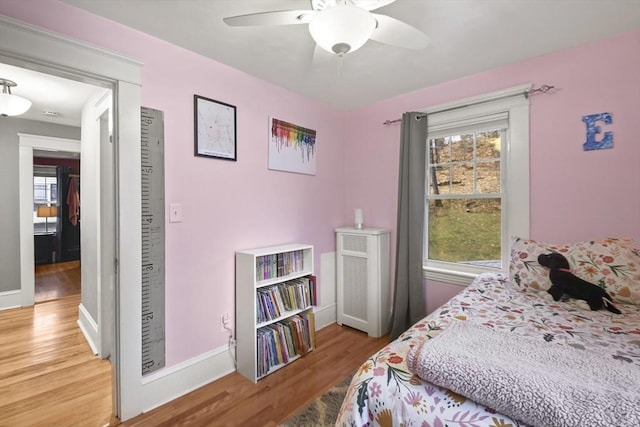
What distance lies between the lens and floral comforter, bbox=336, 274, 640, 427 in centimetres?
79

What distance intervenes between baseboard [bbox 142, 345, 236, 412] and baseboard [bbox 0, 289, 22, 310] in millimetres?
3210

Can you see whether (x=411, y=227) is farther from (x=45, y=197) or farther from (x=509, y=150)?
(x=45, y=197)

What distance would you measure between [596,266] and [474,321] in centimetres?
97

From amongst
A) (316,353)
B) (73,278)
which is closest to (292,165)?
(316,353)

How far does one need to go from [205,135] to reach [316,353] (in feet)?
6.49

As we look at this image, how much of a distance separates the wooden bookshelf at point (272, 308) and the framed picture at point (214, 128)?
2.61ft

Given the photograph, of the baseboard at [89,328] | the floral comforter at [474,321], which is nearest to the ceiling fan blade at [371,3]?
the floral comforter at [474,321]

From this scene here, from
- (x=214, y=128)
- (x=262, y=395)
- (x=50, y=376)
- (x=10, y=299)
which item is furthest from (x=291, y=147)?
(x=10, y=299)

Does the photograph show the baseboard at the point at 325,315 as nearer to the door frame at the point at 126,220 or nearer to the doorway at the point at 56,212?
the door frame at the point at 126,220

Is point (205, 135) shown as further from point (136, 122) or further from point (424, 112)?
point (424, 112)

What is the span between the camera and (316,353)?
245 centimetres

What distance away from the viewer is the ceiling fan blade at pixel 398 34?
49.4 inches

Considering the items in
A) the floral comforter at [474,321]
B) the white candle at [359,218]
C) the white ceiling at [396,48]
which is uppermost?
the white ceiling at [396,48]

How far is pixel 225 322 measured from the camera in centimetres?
219
